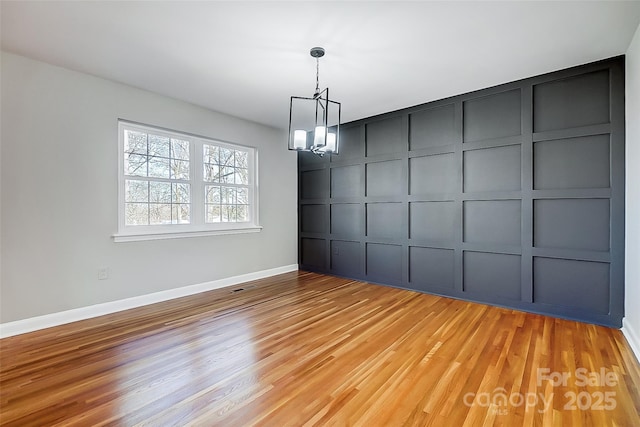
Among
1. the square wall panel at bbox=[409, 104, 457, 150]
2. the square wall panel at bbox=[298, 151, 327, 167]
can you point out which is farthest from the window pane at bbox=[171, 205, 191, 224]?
the square wall panel at bbox=[409, 104, 457, 150]

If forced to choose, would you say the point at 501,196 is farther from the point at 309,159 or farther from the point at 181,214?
the point at 181,214

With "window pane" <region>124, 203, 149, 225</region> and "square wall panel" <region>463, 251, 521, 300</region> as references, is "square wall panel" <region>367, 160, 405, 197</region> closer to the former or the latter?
"square wall panel" <region>463, 251, 521, 300</region>

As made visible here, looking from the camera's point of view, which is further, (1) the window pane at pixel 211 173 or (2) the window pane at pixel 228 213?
(2) the window pane at pixel 228 213

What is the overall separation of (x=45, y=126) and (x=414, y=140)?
4.29 m

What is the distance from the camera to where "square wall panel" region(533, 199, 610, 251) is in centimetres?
292

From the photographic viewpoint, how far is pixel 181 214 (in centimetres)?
406

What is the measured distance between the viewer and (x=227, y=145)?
15.0ft

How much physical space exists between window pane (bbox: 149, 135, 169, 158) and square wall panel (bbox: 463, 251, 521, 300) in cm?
416

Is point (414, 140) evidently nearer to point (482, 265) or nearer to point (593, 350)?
point (482, 265)

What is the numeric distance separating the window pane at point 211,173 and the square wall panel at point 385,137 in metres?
2.37

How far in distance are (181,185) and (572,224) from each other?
4669 mm

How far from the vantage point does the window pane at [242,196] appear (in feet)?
15.7

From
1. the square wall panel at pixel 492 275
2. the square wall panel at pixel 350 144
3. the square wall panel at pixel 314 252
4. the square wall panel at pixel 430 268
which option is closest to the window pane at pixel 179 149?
the square wall panel at pixel 350 144

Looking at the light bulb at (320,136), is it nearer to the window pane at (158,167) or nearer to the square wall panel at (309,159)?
the window pane at (158,167)
